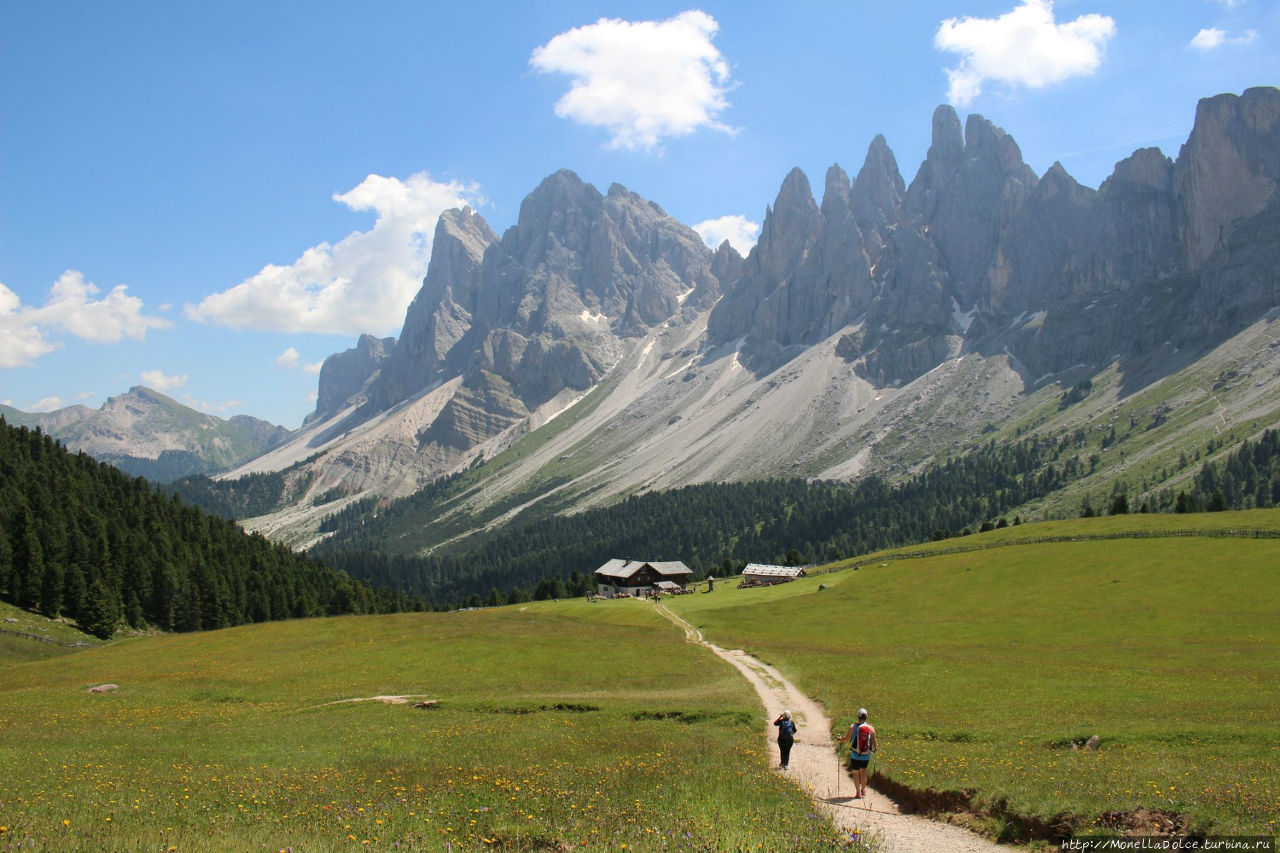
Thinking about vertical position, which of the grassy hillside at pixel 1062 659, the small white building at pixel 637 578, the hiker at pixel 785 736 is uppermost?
the hiker at pixel 785 736

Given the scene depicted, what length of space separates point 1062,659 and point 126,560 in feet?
310

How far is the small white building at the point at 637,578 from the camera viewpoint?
138m

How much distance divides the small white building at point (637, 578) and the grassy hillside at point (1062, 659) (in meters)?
30.2

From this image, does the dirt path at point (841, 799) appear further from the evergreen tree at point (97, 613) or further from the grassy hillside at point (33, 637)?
the evergreen tree at point (97, 613)

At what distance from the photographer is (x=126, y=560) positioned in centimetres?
8850

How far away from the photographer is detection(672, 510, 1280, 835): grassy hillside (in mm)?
19734

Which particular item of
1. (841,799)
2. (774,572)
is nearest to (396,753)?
(841,799)

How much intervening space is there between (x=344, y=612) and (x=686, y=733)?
331 ft

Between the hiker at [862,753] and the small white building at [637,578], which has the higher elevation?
the hiker at [862,753]

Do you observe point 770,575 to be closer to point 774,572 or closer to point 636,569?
point 774,572

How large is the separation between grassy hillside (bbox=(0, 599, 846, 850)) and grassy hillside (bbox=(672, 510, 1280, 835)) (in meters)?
6.29

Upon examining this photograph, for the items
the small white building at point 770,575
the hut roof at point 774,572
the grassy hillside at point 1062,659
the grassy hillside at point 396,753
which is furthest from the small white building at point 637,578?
the grassy hillside at point 396,753

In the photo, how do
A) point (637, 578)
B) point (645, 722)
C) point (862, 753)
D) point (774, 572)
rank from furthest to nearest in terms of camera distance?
point (637, 578)
point (774, 572)
point (645, 722)
point (862, 753)

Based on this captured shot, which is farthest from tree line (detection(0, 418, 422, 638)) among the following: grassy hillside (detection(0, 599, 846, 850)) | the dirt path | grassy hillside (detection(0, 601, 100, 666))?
the dirt path
